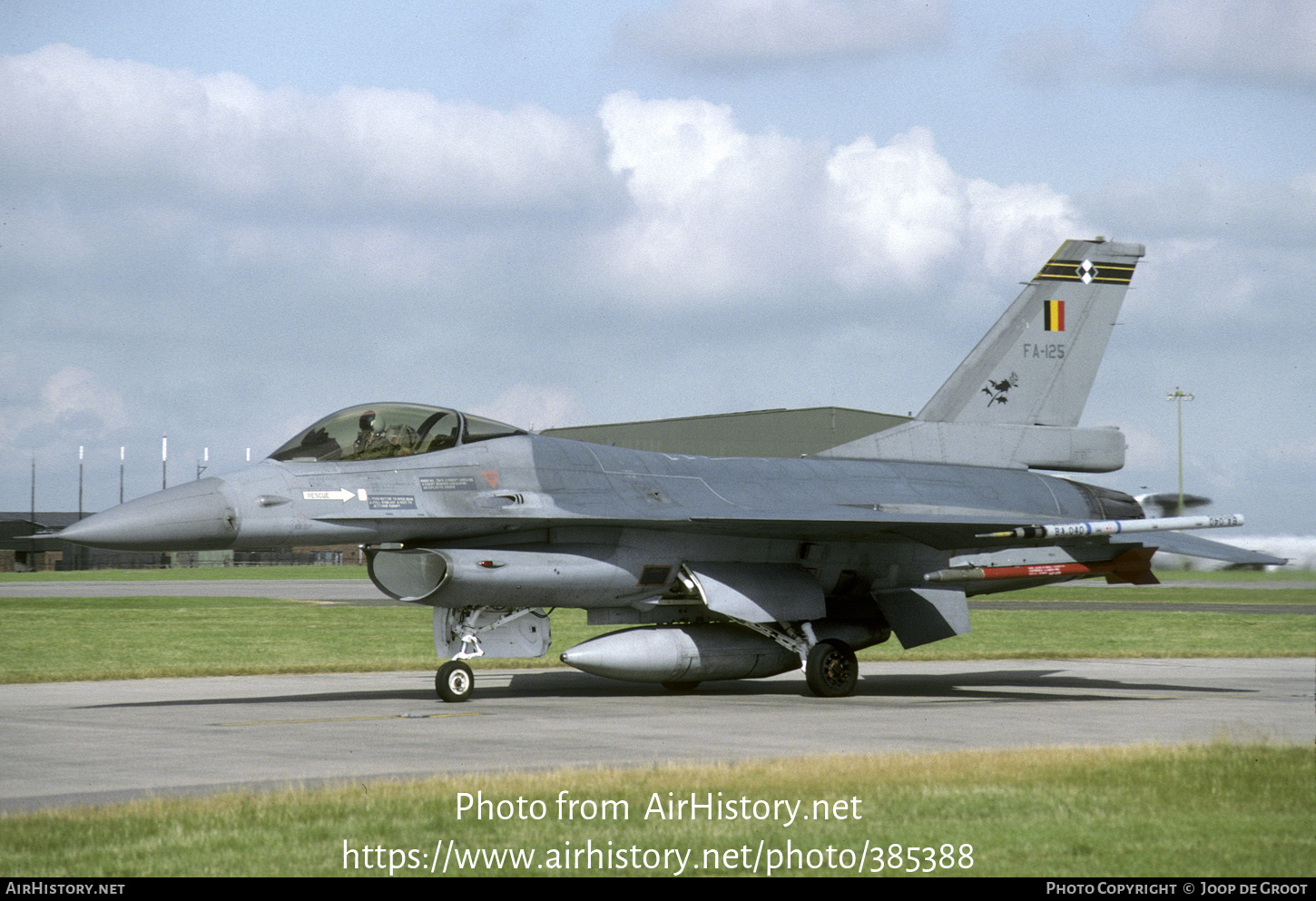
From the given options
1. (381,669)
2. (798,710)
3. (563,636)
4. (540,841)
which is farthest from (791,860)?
(563,636)

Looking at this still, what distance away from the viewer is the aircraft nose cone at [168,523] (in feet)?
42.0

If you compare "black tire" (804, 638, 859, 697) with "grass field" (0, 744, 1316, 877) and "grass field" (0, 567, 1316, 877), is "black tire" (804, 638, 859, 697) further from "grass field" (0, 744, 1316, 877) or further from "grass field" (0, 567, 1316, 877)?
"grass field" (0, 744, 1316, 877)

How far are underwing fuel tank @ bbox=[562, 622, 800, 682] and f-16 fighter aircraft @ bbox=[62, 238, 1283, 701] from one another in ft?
0.09

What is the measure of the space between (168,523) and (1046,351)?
12.0 m

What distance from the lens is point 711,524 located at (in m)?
15.5

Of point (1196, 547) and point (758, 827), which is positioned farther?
point (1196, 547)

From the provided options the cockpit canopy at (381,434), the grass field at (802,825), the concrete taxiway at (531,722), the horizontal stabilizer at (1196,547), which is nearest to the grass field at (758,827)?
the grass field at (802,825)

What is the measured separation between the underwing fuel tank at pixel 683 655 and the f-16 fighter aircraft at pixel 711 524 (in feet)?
0.09

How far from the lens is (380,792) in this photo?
8.16 metres

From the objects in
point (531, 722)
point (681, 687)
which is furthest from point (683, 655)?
point (531, 722)

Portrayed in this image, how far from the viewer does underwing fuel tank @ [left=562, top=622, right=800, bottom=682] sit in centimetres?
1532

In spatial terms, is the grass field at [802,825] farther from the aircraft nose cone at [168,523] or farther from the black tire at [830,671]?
the black tire at [830,671]

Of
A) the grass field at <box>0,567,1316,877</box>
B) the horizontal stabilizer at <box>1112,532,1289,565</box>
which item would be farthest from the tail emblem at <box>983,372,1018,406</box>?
the grass field at <box>0,567,1316,877</box>

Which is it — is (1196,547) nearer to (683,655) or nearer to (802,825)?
(683,655)
